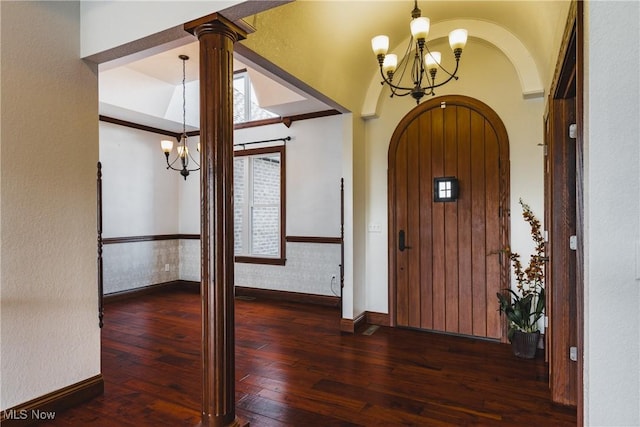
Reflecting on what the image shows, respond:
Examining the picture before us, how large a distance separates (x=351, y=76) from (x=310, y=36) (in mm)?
835

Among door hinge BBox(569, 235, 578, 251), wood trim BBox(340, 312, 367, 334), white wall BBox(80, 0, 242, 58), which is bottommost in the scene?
wood trim BBox(340, 312, 367, 334)

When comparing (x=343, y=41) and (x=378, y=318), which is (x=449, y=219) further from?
(x=343, y=41)

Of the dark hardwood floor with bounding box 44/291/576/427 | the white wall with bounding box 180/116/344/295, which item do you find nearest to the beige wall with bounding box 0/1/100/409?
the dark hardwood floor with bounding box 44/291/576/427

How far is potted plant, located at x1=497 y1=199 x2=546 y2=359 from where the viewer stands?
3221mm

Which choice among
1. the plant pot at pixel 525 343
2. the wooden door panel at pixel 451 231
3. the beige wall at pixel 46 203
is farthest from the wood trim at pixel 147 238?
the plant pot at pixel 525 343

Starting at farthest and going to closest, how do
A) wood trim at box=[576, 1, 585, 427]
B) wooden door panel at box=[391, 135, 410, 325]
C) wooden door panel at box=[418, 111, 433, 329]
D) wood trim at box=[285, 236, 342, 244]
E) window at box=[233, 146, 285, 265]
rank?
1. window at box=[233, 146, 285, 265]
2. wood trim at box=[285, 236, 342, 244]
3. wooden door panel at box=[391, 135, 410, 325]
4. wooden door panel at box=[418, 111, 433, 329]
5. wood trim at box=[576, 1, 585, 427]

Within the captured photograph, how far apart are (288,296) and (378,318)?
1.56 m

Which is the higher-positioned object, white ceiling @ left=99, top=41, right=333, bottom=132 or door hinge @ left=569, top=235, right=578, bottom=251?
white ceiling @ left=99, top=41, right=333, bottom=132

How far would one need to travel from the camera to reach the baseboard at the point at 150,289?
529 centimetres

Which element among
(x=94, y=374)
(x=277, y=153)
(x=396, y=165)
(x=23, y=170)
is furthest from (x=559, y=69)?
(x=277, y=153)

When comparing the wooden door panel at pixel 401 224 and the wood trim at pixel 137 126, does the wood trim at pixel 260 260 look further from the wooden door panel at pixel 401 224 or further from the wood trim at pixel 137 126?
the wood trim at pixel 137 126

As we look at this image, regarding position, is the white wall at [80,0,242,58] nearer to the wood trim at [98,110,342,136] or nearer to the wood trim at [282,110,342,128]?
the wood trim at [98,110,342,136]

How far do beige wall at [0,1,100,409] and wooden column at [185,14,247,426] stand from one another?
3.32 ft

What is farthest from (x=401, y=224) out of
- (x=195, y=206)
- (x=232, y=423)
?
(x=195, y=206)
